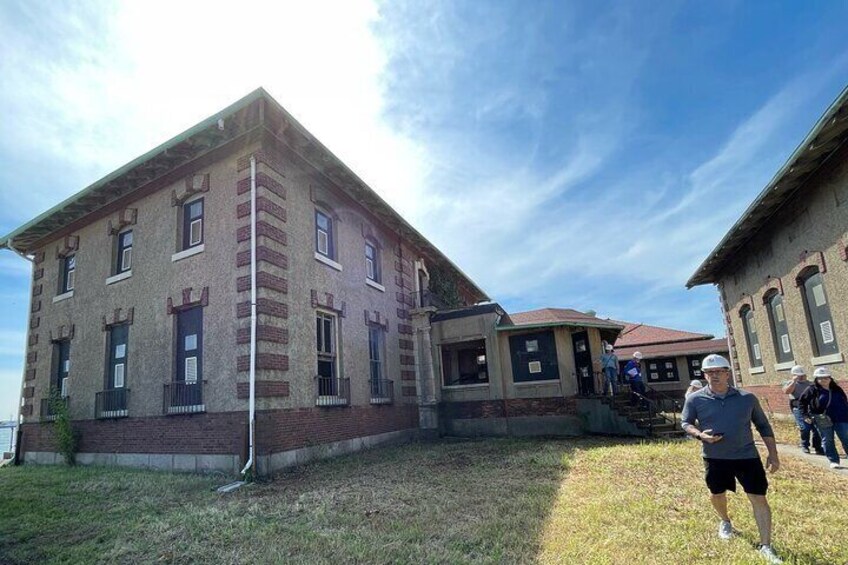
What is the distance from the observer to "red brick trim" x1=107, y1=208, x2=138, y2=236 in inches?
520

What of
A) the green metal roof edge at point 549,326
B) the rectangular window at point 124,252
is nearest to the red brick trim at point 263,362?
the rectangular window at point 124,252

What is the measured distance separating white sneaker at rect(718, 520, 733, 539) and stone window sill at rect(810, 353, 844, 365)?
9097 millimetres

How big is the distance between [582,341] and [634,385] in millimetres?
2266

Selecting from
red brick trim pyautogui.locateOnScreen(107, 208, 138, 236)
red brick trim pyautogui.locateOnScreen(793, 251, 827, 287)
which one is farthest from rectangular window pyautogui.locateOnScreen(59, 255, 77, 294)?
red brick trim pyautogui.locateOnScreen(793, 251, 827, 287)

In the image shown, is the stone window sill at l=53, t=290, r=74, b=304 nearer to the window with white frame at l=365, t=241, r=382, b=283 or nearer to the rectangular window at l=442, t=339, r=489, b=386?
the window with white frame at l=365, t=241, r=382, b=283

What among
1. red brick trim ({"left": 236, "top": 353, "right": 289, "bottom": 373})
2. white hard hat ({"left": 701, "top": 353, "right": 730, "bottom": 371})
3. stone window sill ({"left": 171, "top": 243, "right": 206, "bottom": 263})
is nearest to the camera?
white hard hat ({"left": 701, "top": 353, "right": 730, "bottom": 371})

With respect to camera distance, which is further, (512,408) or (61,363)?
(512,408)

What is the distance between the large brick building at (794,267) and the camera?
10320 millimetres

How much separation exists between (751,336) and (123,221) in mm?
20965

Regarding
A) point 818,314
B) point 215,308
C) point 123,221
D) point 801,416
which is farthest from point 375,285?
point 818,314

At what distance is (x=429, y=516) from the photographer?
621 centimetres

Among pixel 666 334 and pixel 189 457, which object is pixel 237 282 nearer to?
pixel 189 457

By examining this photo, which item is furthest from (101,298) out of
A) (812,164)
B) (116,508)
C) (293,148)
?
(812,164)

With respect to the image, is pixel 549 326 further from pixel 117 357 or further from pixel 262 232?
pixel 117 357
